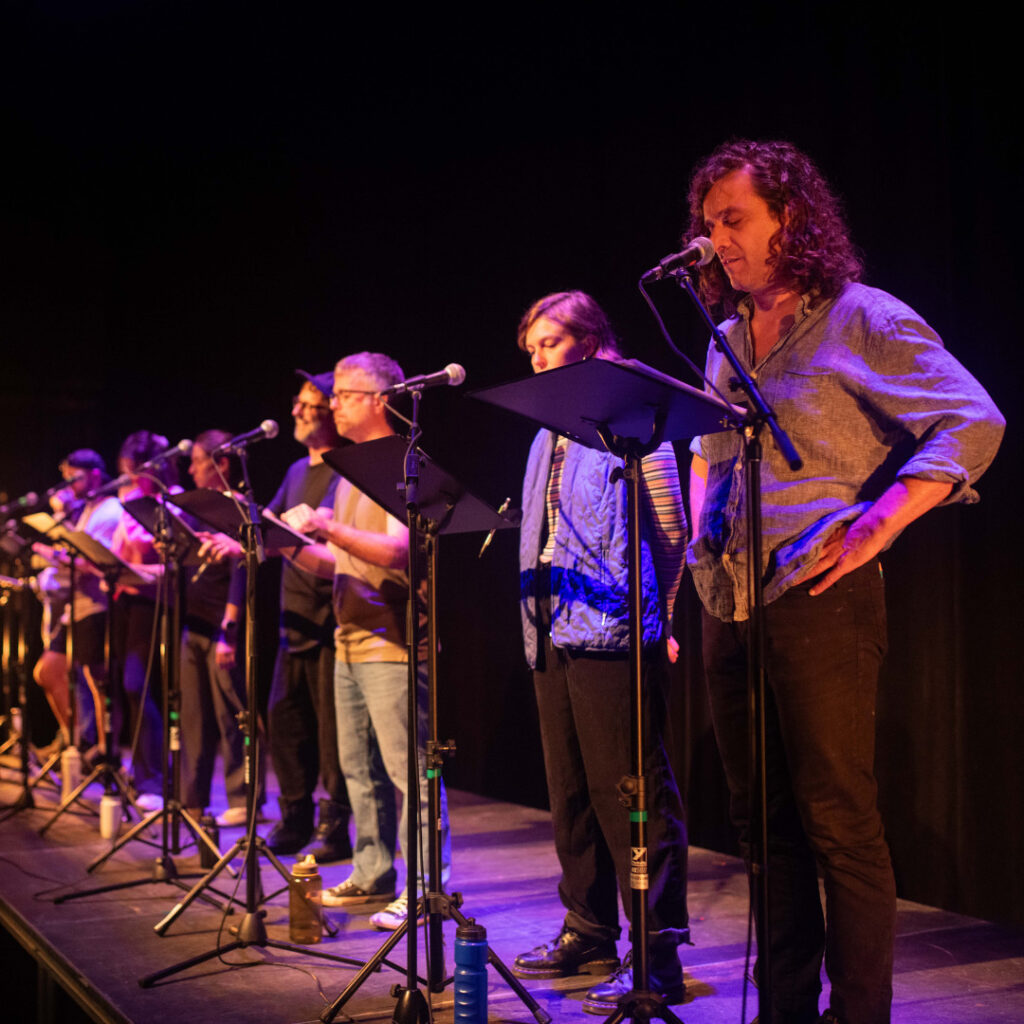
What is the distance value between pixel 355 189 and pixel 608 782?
17.1 feet

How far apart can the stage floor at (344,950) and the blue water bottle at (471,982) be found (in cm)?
32

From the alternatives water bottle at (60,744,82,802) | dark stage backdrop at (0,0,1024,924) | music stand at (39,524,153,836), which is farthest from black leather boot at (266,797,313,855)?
water bottle at (60,744,82,802)

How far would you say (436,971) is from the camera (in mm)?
2662

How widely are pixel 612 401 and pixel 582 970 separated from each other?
178 centimetres

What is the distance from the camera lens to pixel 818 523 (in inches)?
84.0

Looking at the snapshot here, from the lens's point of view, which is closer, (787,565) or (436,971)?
(787,565)

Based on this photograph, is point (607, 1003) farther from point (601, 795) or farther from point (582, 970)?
point (601, 795)

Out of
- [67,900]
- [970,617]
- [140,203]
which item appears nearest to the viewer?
[970,617]

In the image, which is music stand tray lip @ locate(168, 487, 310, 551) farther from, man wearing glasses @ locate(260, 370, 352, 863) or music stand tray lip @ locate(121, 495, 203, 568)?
man wearing glasses @ locate(260, 370, 352, 863)

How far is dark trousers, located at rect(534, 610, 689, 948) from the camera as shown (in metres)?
2.87

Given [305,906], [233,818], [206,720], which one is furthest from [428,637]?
[233,818]

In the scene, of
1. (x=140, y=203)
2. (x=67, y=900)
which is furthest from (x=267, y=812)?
(x=140, y=203)

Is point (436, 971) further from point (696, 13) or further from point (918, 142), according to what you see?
A: point (696, 13)

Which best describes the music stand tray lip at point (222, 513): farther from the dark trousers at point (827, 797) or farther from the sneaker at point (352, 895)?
the dark trousers at point (827, 797)
